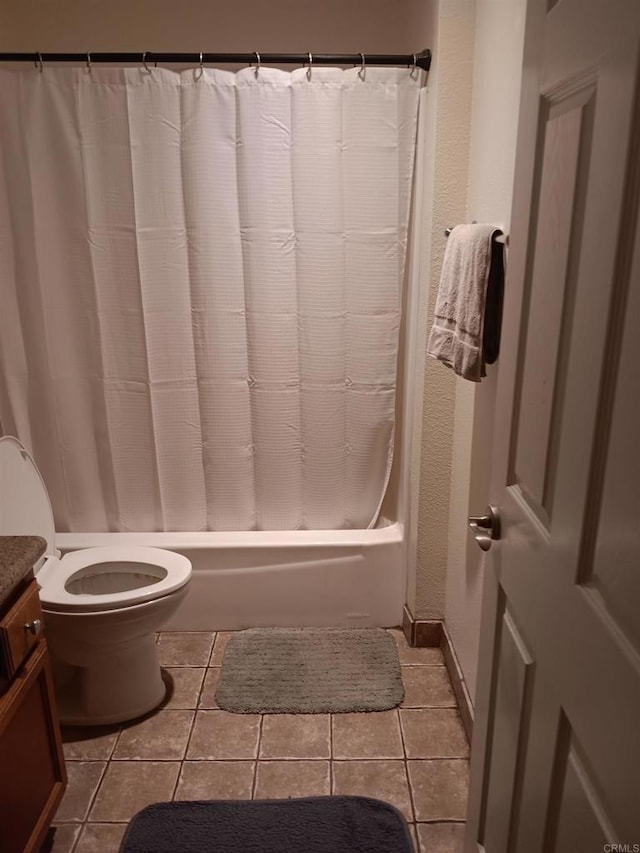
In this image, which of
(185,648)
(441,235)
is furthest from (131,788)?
(441,235)

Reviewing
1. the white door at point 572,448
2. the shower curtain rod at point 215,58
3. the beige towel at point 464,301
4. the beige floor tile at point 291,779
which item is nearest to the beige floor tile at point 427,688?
the beige floor tile at point 291,779

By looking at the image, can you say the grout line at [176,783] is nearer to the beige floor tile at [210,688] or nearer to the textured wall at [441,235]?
the beige floor tile at [210,688]

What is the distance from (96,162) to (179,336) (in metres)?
0.61

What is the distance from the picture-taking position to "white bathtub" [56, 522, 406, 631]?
239cm

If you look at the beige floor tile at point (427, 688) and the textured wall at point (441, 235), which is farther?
the beige floor tile at point (427, 688)

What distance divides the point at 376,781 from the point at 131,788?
2.21ft

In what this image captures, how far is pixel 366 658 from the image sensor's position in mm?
2293

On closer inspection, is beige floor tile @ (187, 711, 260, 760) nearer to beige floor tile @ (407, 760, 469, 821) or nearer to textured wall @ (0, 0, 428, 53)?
beige floor tile @ (407, 760, 469, 821)

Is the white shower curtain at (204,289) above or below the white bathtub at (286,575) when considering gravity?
above

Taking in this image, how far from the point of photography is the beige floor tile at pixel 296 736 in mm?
1888

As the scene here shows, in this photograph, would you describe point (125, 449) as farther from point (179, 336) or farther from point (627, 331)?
point (627, 331)

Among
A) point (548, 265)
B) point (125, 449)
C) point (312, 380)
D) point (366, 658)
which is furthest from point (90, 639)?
point (548, 265)

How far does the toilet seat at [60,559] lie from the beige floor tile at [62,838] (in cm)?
53

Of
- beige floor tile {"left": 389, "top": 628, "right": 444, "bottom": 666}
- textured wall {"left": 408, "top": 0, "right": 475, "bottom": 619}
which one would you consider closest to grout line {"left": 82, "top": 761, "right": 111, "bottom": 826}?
beige floor tile {"left": 389, "top": 628, "right": 444, "bottom": 666}
